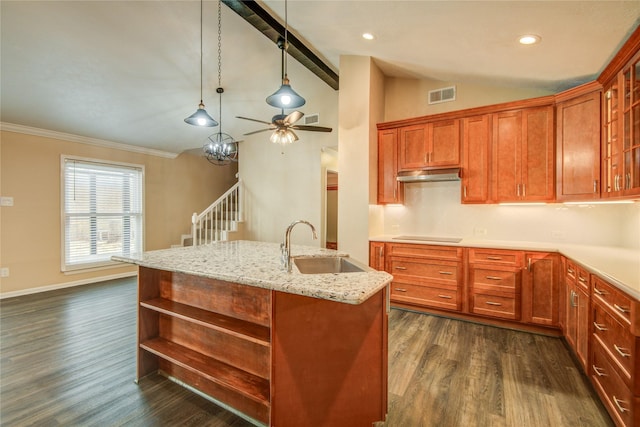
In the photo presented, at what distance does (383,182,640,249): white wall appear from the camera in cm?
317

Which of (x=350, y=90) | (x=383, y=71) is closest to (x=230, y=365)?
(x=350, y=90)

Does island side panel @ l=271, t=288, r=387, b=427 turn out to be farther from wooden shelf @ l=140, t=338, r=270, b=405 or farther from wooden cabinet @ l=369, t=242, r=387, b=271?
wooden cabinet @ l=369, t=242, r=387, b=271

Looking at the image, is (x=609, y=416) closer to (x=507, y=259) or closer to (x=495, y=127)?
(x=507, y=259)

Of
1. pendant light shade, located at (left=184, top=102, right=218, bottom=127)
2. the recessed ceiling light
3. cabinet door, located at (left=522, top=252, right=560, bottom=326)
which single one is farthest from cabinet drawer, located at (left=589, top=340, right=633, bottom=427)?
pendant light shade, located at (left=184, top=102, right=218, bottom=127)

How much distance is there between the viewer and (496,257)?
10.7 ft

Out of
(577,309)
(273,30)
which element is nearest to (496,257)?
(577,309)

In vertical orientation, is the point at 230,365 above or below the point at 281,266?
below

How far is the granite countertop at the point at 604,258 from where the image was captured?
5.51ft

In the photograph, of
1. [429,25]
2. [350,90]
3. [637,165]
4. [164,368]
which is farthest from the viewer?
[350,90]

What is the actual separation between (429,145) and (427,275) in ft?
5.58

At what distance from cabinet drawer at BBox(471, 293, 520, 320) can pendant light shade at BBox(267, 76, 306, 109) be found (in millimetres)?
2905

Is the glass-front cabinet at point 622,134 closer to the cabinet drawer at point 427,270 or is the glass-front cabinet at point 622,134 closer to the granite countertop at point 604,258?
the granite countertop at point 604,258

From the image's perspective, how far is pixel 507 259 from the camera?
10.5 feet

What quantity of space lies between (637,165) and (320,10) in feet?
9.53
